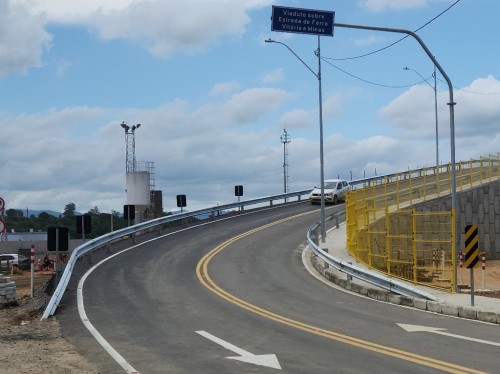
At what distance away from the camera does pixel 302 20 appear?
66.6 ft

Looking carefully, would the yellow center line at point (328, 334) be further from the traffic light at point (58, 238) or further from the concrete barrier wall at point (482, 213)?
the concrete barrier wall at point (482, 213)

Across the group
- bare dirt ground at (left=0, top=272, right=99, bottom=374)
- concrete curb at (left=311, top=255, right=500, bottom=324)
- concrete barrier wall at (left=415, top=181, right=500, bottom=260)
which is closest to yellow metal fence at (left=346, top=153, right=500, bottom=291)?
concrete barrier wall at (left=415, top=181, right=500, bottom=260)

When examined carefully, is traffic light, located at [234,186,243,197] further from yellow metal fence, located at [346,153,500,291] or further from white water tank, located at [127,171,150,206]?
yellow metal fence, located at [346,153,500,291]

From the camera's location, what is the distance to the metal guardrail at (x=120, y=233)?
1798 centimetres

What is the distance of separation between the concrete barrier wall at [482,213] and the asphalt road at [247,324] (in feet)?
46.8

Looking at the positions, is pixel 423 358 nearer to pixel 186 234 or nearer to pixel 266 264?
pixel 266 264

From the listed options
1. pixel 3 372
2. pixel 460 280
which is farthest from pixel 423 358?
pixel 460 280

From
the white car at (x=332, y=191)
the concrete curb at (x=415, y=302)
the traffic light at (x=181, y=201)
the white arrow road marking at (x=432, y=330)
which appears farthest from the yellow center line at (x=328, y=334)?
the white car at (x=332, y=191)

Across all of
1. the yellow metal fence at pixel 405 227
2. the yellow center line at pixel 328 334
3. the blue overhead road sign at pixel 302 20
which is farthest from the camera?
the yellow metal fence at pixel 405 227

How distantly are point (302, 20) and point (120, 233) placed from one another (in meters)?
14.5

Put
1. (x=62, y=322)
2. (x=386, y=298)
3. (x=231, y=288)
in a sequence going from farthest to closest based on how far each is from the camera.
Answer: (x=231, y=288)
(x=386, y=298)
(x=62, y=322)

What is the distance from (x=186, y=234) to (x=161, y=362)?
24.6m

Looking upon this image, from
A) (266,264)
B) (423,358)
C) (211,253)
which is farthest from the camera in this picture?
(211,253)

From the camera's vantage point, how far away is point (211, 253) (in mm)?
28953
